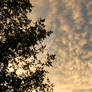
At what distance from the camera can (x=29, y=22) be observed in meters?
19.8

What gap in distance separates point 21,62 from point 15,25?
3.36 m

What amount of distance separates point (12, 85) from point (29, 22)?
5.92 metres

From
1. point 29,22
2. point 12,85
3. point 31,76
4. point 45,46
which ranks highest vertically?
point 29,22

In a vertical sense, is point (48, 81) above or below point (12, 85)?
above

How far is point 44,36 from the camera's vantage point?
19.8 metres

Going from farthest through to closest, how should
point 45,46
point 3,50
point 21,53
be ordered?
point 45,46, point 21,53, point 3,50

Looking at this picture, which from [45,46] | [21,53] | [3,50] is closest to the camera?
[3,50]

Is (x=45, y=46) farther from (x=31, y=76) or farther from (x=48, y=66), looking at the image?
(x=31, y=76)

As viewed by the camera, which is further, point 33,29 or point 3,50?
point 33,29

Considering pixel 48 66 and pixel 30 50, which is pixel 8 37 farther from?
pixel 48 66

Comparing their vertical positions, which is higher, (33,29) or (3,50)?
(33,29)

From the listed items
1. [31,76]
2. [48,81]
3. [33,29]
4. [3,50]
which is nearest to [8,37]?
[3,50]

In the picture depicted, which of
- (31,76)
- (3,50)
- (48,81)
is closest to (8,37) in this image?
(3,50)

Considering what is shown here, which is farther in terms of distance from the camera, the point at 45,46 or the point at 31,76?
the point at 45,46
